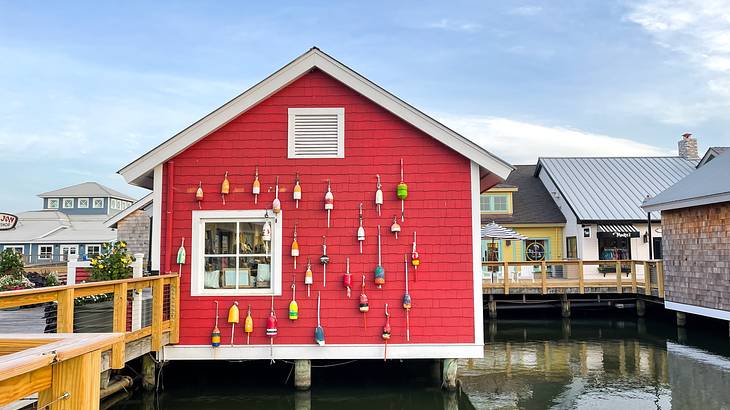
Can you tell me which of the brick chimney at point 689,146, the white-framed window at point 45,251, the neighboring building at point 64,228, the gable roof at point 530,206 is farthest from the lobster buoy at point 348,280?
the white-framed window at point 45,251

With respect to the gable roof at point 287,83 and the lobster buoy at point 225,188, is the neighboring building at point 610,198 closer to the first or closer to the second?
the gable roof at point 287,83

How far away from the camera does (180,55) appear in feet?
64.5

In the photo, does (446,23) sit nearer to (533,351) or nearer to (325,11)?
(325,11)

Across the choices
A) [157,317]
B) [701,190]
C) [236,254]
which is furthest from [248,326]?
[701,190]

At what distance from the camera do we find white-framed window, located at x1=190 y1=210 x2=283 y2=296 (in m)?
9.48

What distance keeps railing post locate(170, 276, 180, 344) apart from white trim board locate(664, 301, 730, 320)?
540 inches

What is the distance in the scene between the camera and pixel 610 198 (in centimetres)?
2461

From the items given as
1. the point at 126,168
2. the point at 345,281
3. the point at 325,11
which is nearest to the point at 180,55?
the point at 325,11

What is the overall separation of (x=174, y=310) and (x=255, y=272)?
4.95 ft

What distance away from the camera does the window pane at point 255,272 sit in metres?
9.55

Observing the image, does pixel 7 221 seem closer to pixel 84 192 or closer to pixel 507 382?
pixel 84 192

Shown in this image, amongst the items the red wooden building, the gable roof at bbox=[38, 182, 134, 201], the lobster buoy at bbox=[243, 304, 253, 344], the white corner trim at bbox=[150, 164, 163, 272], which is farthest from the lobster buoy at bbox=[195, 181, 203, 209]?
the gable roof at bbox=[38, 182, 134, 201]

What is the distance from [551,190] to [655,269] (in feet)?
31.3

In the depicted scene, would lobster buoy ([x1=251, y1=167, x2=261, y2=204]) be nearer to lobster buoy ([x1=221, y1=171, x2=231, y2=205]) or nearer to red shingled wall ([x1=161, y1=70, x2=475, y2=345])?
red shingled wall ([x1=161, y1=70, x2=475, y2=345])
